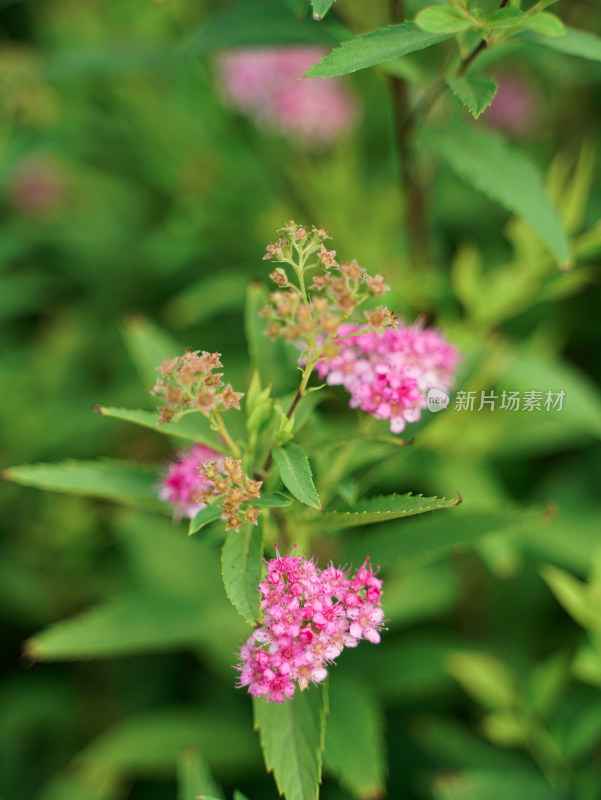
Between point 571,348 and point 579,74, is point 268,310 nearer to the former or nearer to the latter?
point 571,348

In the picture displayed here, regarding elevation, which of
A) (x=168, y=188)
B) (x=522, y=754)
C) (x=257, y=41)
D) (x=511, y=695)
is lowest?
(x=522, y=754)

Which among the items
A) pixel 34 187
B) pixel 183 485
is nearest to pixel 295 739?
pixel 183 485

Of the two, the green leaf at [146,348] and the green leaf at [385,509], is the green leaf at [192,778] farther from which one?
the green leaf at [146,348]

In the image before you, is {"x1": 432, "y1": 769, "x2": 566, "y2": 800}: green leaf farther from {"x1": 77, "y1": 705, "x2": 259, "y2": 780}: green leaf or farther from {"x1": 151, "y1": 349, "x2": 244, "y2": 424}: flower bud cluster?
{"x1": 151, "y1": 349, "x2": 244, "y2": 424}: flower bud cluster

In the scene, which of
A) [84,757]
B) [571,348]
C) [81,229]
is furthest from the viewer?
[81,229]

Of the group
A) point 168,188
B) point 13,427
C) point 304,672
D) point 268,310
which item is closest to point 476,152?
point 268,310

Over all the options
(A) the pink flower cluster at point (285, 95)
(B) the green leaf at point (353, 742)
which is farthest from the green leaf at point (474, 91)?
(A) the pink flower cluster at point (285, 95)

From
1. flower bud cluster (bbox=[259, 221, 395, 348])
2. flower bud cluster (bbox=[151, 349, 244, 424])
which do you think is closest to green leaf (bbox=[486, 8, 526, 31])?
flower bud cluster (bbox=[259, 221, 395, 348])
